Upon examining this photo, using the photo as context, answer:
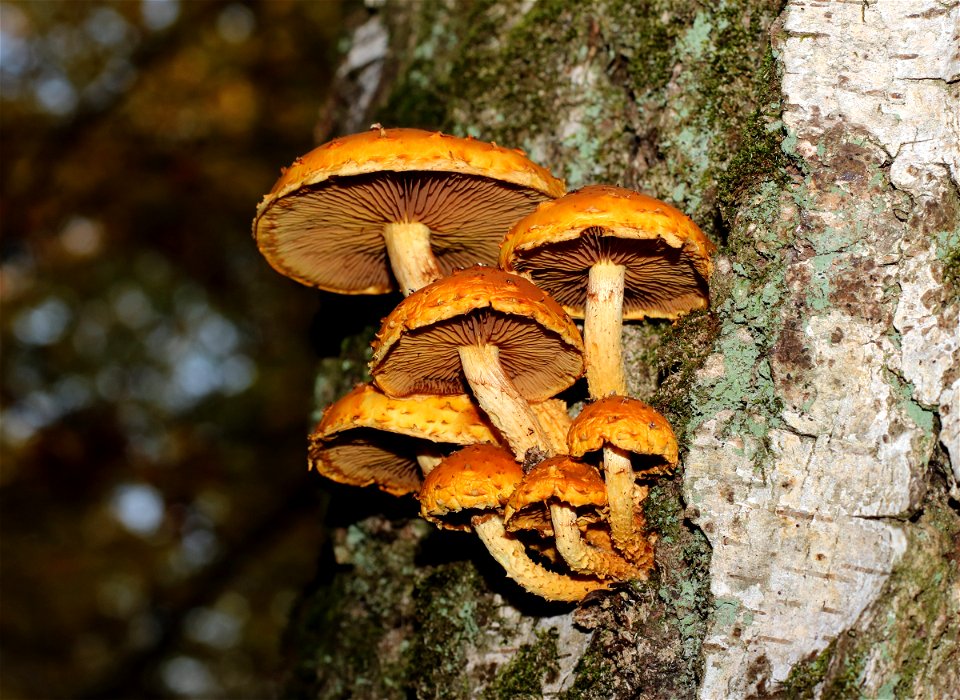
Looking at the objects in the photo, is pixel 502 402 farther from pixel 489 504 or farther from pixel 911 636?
pixel 911 636

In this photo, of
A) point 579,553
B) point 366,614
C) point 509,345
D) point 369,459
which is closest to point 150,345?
point 366,614

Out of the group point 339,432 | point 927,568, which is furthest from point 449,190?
point 927,568

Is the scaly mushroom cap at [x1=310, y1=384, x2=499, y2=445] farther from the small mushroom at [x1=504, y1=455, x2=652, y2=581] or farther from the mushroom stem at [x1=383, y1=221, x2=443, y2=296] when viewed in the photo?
the mushroom stem at [x1=383, y1=221, x2=443, y2=296]

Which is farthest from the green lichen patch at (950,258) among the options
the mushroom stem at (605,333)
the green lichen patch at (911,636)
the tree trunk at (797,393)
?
the mushroom stem at (605,333)

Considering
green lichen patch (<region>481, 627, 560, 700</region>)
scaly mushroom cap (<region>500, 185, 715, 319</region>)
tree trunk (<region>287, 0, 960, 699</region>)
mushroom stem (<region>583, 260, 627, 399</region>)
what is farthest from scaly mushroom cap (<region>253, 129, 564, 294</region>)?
green lichen patch (<region>481, 627, 560, 700</region>)

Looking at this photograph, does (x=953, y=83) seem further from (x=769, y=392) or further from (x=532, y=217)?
(x=532, y=217)

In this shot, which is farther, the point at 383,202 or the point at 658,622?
the point at 383,202
